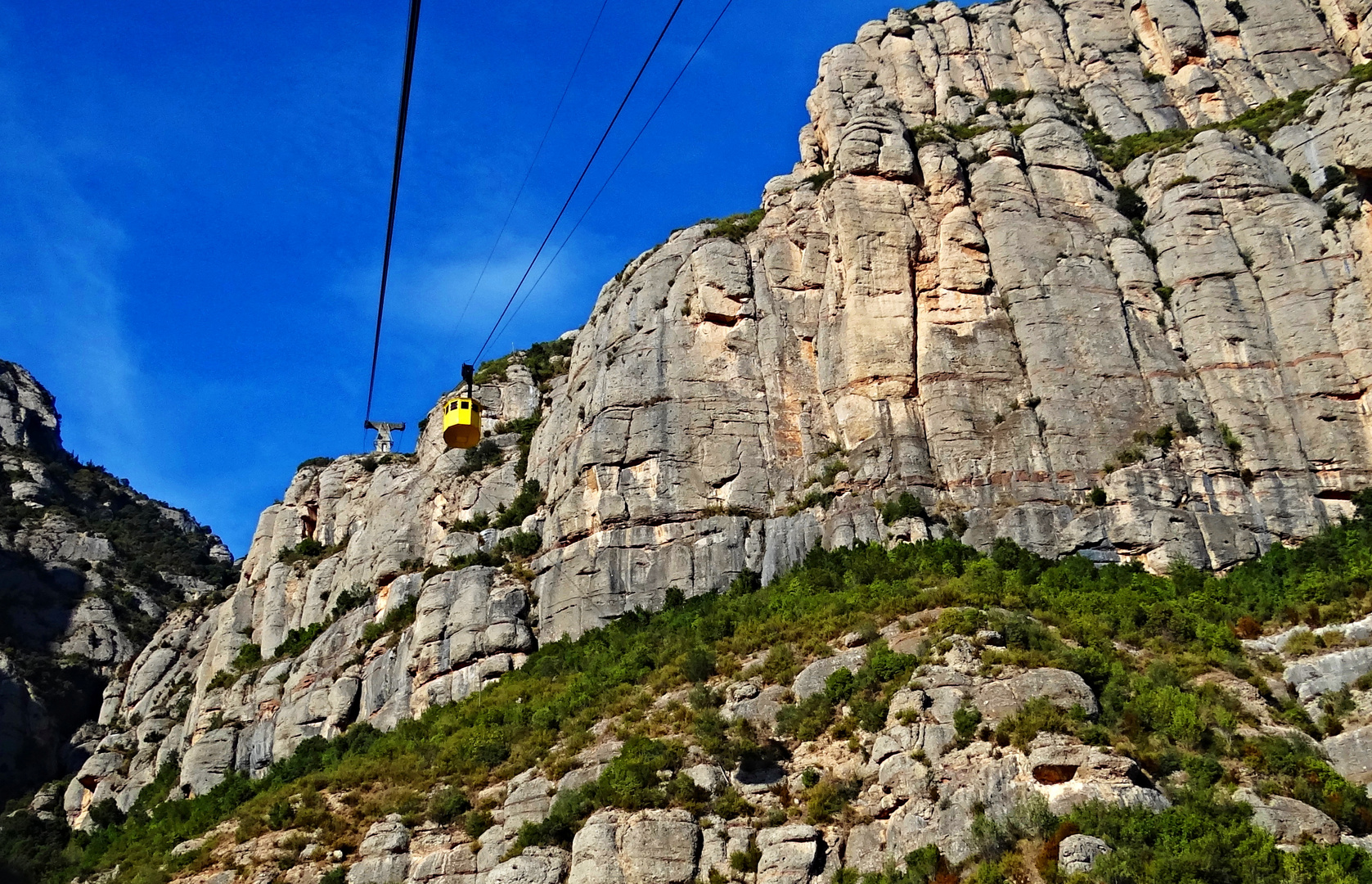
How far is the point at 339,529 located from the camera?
7819cm

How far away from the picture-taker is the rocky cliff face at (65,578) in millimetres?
81250

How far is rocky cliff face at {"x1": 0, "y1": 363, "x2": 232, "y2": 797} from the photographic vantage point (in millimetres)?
81250

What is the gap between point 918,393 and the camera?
165 feet

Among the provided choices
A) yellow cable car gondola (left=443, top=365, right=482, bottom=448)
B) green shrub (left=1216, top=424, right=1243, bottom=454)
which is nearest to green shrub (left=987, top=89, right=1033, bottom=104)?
green shrub (left=1216, top=424, right=1243, bottom=454)

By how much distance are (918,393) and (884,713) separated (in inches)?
820

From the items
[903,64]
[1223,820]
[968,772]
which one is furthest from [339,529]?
[1223,820]

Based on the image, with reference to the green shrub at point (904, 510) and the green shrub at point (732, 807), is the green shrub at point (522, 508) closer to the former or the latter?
the green shrub at point (904, 510)

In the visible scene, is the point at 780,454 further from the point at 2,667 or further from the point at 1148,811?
the point at 2,667

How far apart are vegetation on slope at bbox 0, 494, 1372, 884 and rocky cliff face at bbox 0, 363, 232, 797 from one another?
35168 mm

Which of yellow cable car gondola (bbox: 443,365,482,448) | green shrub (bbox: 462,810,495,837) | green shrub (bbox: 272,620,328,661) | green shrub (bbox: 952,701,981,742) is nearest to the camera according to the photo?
green shrub (bbox: 952,701,981,742)

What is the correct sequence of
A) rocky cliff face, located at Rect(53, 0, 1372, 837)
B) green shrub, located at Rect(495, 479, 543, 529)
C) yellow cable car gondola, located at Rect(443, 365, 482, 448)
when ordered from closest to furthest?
yellow cable car gondola, located at Rect(443, 365, 482, 448) < rocky cliff face, located at Rect(53, 0, 1372, 837) < green shrub, located at Rect(495, 479, 543, 529)

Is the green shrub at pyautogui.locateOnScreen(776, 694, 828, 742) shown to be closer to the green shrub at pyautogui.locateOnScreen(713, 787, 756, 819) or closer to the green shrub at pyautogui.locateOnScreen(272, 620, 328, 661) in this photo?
the green shrub at pyautogui.locateOnScreen(713, 787, 756, 819)

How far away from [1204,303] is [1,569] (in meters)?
85.8

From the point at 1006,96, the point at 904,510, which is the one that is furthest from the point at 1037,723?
the point at 1006,96
